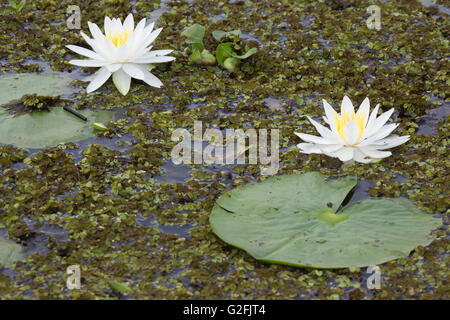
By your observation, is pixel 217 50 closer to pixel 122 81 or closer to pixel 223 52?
pixel 223 52

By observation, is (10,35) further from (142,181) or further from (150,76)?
(142,181)

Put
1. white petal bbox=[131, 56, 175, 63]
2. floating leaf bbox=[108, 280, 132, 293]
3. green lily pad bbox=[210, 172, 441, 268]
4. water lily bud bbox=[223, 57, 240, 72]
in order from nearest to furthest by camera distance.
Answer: floating leaf bbox=[108, 280, 132, 293], green lily pad bbox=[210, 172, 441, 268], white petal bbox=[131, 56, 175, 63], water lily bud bbox=[223, 57, 240, 72]

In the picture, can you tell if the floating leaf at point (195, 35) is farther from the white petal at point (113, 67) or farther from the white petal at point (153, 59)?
the white petal at point (113, 67)

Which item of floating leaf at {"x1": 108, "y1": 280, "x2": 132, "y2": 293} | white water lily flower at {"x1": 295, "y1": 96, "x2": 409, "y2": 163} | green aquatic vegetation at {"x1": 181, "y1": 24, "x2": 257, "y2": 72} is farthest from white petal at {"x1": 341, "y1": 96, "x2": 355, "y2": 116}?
floating leaf at {"x1": 108, "y1": 280, "x2": 132, "y2": 293}

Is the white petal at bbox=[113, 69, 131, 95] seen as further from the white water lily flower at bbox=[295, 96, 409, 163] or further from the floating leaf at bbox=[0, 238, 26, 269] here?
the floating leaf at bbox=[0, 238, 26, 269]

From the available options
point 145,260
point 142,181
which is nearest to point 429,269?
point 145,260

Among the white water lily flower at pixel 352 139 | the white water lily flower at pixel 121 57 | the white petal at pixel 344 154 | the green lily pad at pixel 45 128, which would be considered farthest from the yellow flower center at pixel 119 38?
the white petal at pixel 344 154
